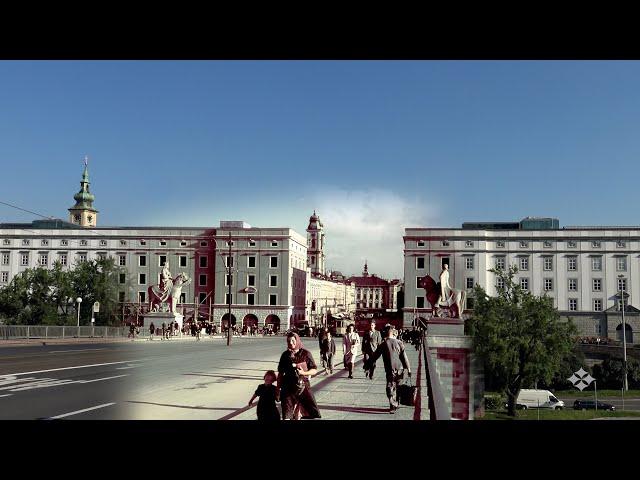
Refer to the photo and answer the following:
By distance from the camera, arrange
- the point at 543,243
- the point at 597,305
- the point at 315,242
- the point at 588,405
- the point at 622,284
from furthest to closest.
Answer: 1. the point at 588,405
2. the point at 315,242
3. the point at 597,305
4. the point at 543,243
5. the point at 622,284

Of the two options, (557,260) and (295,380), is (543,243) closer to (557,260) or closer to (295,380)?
(557,260)

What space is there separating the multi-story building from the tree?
1894mm

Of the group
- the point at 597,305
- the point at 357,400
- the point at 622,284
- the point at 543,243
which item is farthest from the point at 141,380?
the point at 622,284

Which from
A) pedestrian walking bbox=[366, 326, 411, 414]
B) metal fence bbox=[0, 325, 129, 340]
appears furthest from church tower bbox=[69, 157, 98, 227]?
metal fence bbox=[0, 325, 129, 340]

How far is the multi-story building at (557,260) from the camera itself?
8.34 m

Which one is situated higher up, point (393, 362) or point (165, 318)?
point (165, 318)

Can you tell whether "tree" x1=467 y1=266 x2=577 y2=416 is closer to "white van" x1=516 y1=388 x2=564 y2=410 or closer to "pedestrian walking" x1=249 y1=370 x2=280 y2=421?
"white van" x1=516 y1=388 x2=564 y2=410

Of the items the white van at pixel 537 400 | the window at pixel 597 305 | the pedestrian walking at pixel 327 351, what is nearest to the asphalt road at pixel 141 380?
the pedestrian walking at pixel 327 351

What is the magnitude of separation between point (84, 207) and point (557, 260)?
672 cm

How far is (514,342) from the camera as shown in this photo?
923 inches

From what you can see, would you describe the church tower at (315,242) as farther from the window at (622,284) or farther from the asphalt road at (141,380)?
the window at (622,284)
